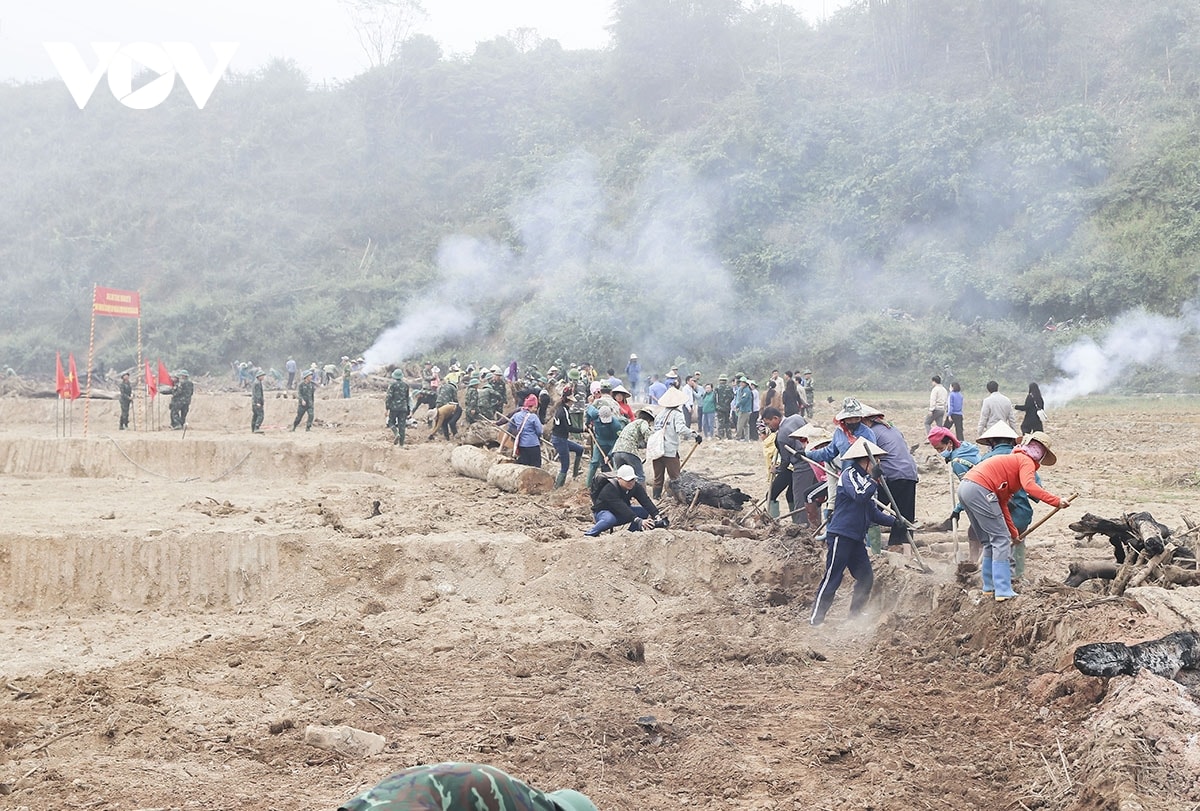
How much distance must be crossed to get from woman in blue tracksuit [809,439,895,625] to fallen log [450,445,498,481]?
29.8 ft

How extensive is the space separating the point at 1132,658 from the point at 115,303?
23.1m

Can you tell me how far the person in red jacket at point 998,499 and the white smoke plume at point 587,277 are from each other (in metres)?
27.5

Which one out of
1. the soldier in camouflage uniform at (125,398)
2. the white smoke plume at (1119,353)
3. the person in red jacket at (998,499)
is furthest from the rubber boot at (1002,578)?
the soldier in camouflage uniform at (125,398)

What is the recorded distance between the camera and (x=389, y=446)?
20547 millimetres

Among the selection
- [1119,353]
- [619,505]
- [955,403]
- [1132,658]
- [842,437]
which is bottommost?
[1132,658]

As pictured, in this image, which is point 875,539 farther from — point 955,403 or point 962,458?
point 955,403

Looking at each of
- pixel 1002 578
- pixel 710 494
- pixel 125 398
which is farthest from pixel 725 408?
pixel 1002 578

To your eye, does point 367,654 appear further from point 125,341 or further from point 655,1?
point 655,1

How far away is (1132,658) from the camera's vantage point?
5.97 meters

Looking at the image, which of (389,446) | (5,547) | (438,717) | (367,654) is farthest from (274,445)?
(438,717)

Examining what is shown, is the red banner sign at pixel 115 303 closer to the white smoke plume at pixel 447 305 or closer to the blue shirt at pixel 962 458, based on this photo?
the white smoke plume at pixel 447 305

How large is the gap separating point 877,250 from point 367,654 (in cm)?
3157

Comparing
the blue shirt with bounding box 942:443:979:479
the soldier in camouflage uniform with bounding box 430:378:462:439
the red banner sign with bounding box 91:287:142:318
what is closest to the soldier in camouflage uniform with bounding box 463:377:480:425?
the soldier in camouflage uniform with bounding box 430:378:462:439

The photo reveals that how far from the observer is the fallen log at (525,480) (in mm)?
15719
